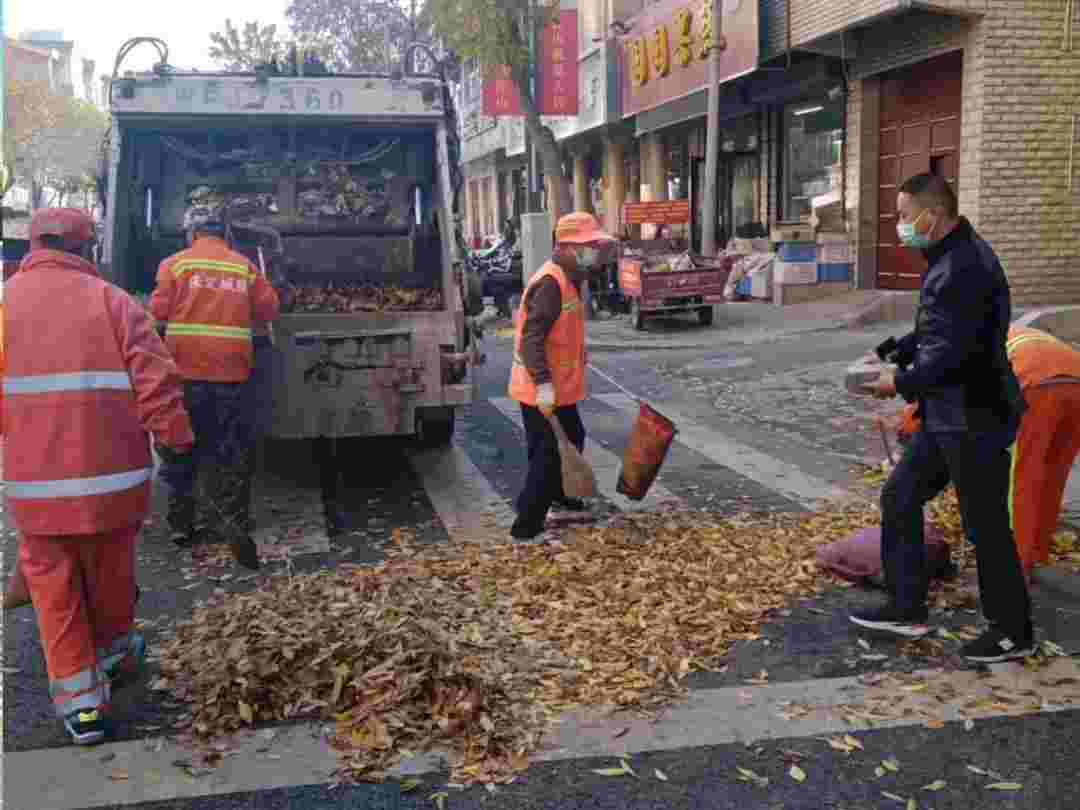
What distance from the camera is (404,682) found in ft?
13.1

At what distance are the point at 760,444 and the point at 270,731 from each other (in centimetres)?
571

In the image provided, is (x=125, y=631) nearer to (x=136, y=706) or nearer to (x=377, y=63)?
(x=136, y=706)

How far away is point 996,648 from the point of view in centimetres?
433

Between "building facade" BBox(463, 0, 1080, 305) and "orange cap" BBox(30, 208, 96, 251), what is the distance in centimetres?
1224

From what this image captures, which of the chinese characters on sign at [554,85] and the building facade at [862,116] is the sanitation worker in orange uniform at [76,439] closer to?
the building facade at [862,116]

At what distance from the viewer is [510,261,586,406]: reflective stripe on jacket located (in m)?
6.08

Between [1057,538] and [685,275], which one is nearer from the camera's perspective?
[1057,538]

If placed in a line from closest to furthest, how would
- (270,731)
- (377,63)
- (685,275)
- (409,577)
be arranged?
(270,731) < (409,577) < (685,275) < (377,63)

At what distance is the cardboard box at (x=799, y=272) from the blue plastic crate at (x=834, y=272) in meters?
0.08

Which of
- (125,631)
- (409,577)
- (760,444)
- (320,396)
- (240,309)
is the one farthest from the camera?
(760,444)

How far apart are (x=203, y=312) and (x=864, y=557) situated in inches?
138

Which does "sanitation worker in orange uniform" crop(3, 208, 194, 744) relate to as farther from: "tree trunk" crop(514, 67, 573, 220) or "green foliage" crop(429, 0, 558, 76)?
"green foliage" crop(429, 0, 558, 76)

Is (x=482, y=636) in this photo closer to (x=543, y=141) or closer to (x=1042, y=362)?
(x=1042, y=362)

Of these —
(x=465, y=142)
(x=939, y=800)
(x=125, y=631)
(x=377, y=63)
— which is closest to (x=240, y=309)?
(x=125, y=631)
